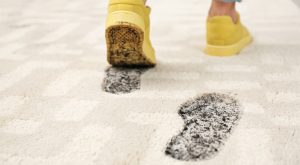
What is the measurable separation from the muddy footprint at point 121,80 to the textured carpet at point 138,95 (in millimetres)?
15

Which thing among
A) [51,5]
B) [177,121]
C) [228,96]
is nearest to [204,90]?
[228,96]

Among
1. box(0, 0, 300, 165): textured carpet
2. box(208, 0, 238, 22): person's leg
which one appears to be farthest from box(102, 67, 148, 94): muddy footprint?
box(208, 0, 238, 22): person's leg

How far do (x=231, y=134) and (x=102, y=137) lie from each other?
0.29 metres

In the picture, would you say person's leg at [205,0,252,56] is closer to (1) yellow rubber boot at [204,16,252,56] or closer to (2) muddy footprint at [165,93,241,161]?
(1) yellow rubber boot at [204,16,252,56]

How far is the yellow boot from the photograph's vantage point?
0.92 metres

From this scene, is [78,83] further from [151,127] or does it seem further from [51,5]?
[51,5]

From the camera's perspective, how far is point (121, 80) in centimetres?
101

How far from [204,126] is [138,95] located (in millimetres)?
229

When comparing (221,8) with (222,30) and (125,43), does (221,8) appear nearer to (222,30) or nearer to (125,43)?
(222,30)

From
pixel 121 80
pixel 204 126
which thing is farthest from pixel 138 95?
pixel 204 126

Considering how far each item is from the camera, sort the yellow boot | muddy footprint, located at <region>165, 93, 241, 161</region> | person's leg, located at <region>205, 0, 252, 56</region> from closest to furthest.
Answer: muddy footprint, located at <region>165, 93, 241, 161</region>
the yellow boot
person's leg, located at <region>205, 0, 252, 56</region>

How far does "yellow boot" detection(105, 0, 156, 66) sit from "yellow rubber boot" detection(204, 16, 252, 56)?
0.29m

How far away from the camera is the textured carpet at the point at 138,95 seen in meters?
0.70

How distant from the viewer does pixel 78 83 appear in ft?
3.33
